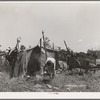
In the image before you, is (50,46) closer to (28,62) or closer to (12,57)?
(28,62)

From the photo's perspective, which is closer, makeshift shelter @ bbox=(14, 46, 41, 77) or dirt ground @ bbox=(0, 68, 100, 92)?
dirt ground @ bbox=(0, 68, 100, 92)

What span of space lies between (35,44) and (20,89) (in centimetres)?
92

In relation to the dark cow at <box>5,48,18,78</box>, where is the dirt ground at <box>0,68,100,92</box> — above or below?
below

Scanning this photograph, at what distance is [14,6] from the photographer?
3.54 meters

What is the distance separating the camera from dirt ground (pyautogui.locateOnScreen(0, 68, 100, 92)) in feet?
11.1

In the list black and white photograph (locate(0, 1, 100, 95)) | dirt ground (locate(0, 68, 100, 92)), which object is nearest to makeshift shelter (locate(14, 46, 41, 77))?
Answer: black and white photograph (locate(0, 1, 100, 95))

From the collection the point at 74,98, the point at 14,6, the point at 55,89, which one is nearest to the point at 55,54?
the point at 55,89

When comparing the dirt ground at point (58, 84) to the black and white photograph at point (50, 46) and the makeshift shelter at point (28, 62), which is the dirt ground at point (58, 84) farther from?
the makeshift shelter at point (28, 62)

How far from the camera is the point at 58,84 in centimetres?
339

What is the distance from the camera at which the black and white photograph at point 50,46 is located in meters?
3.45

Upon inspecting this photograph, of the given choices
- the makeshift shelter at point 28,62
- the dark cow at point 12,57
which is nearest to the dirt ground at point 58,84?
the makeshift shelter at point 28,62

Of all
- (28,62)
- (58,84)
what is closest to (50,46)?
(28,62)

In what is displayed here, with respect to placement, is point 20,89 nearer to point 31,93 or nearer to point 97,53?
point 31,93

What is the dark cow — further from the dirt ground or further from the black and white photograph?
the dirt ground
